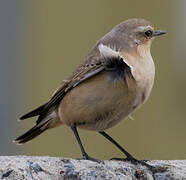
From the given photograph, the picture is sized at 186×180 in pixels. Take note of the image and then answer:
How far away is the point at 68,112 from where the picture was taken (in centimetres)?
709

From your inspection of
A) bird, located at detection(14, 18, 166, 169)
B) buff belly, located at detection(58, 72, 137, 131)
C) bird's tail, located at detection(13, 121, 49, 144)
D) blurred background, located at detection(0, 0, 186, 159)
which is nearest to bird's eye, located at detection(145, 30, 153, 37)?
bird, located at detection(14, 18, 166, 169)

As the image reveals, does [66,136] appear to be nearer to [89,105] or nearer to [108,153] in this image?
[108,153]

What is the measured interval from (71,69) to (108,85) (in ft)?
16.6

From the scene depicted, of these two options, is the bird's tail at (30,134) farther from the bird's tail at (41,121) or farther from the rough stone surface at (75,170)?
the rough stone surface at (75,170)

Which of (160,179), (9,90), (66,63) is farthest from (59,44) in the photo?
(160,179)

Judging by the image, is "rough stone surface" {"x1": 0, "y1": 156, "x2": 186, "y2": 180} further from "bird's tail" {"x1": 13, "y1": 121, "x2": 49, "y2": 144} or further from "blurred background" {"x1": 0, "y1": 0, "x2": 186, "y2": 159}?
"blurred background" {"x1": 0, "y1": 0, "x2": 186, "y2": 159}

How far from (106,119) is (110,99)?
27 cm

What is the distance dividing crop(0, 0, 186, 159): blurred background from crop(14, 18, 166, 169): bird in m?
4.40

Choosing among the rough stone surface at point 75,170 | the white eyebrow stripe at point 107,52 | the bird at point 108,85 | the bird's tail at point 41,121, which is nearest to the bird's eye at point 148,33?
the bird at point 108,85

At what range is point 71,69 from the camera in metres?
11.8

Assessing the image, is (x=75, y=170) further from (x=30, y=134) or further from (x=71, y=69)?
(x=71, y=69)

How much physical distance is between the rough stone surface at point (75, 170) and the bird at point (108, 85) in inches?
18.9

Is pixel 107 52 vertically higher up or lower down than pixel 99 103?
higher up

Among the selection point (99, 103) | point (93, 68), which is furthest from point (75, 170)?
point (93, 68)
